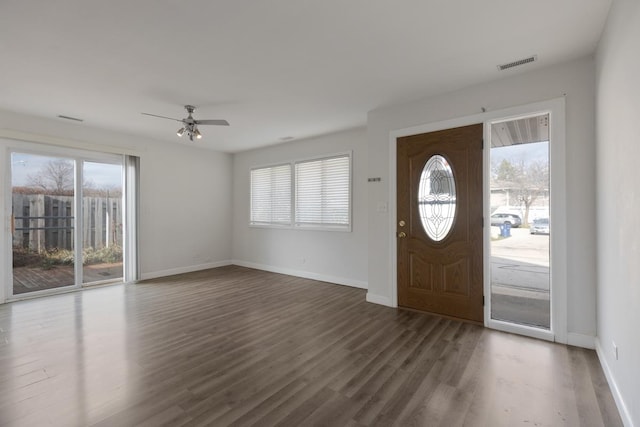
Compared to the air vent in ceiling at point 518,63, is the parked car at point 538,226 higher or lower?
lower

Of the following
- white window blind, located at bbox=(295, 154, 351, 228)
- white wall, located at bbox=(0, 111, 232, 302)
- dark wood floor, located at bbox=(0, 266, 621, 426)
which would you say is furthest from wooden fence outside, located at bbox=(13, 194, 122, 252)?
white window blind, located at bbox=(295, 154, 351, 228)

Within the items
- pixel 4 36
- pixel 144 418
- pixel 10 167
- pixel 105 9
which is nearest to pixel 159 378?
Answer: pixel 144 418

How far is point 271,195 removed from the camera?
6535 millimetres

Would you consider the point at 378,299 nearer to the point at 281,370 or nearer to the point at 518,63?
the point at 281,370

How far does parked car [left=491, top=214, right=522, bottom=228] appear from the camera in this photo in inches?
301

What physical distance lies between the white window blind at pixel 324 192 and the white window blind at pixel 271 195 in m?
0.30

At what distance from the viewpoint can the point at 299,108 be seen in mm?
4145

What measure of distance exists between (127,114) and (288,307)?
3.70 meters

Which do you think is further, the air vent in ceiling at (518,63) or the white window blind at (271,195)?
the white window blind at (271,195)

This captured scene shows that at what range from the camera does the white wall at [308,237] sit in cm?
514

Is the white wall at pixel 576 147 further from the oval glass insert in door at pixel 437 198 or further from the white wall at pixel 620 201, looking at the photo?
the oval glass insert in door at pixel 437 198

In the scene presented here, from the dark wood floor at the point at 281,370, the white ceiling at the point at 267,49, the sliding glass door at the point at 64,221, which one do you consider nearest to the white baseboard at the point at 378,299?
the dark wood floor at the point at 281,370

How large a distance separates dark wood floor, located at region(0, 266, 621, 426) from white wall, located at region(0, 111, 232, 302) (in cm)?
220

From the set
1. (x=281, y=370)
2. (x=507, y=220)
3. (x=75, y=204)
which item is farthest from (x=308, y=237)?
(x=507, y=220)
